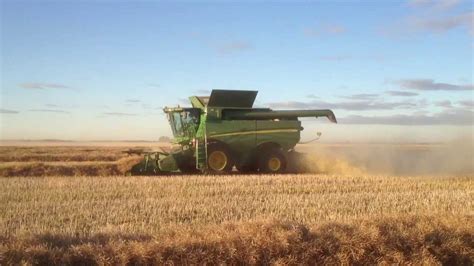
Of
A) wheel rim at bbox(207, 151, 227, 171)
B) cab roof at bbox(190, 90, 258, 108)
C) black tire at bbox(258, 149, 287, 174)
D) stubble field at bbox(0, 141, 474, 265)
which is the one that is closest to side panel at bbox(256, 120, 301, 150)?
black tire at bbox(258, 149, 287, 174)

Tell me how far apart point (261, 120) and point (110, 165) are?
541cm

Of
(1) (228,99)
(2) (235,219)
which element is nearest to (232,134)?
(1) (228,99)

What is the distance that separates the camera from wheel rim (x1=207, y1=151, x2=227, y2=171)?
1773cm

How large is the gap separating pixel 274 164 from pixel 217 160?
1976 mm

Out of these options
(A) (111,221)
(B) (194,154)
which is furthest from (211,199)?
(B) (194,154)

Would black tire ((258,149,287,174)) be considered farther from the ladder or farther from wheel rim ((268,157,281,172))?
the ladder

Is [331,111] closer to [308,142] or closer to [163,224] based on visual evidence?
[308,142]

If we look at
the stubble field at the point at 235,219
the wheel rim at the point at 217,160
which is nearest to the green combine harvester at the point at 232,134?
the wheel rim at the point at 217,160

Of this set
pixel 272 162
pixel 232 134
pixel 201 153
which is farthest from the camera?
pixel 272 162

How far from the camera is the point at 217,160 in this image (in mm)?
17828

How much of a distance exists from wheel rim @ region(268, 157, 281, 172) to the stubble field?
290 cm

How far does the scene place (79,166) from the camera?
60.7 feet

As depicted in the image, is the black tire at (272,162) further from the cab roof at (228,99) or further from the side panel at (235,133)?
the cab roof at (228,99)

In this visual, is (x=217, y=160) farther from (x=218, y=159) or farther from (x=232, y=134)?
(x=232, y=134)
